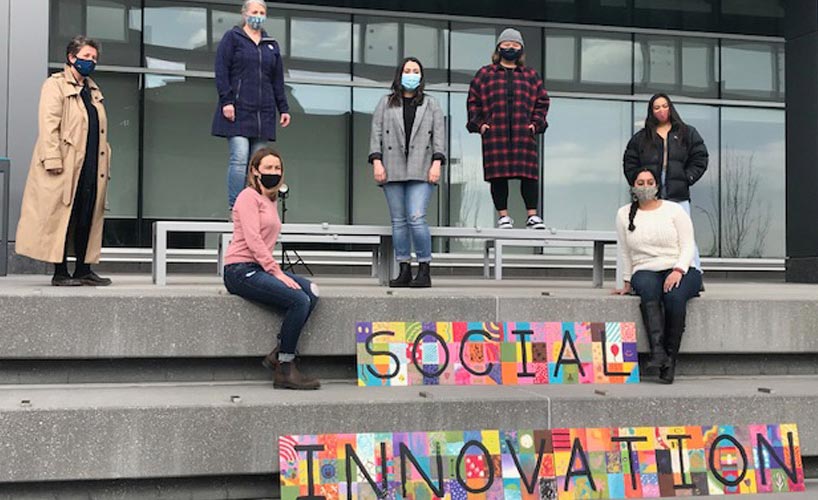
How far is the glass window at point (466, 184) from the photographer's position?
15555 millimetres

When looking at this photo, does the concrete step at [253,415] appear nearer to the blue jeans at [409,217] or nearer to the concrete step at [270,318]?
the concrete step at [270,318]

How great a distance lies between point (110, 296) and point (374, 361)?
1737mm

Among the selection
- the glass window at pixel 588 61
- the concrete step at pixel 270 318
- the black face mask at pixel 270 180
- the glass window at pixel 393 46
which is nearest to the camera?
the concrete step at pixel 270 318

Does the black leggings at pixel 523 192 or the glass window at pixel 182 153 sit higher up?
the glass window at pixel 182 153

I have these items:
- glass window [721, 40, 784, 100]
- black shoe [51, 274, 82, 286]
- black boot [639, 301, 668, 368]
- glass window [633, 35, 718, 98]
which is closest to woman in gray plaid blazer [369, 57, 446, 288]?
black boot [639, 301, 668, 368]

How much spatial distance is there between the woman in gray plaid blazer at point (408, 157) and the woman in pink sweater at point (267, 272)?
1.48 metres

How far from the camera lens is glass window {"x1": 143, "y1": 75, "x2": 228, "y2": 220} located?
572 inches

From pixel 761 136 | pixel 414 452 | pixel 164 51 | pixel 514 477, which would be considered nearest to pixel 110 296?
pixel 414 452

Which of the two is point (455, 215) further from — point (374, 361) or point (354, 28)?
point (374, 361)

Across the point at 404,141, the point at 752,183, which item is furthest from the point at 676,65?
the point at 404,141

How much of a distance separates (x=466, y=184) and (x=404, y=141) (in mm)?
8346

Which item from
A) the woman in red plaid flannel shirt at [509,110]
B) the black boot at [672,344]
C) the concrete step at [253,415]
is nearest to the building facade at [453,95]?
the woman in red plaid flannel shirt at [509,110]

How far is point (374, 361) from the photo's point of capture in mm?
6082

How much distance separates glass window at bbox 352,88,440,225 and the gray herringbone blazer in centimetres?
777
